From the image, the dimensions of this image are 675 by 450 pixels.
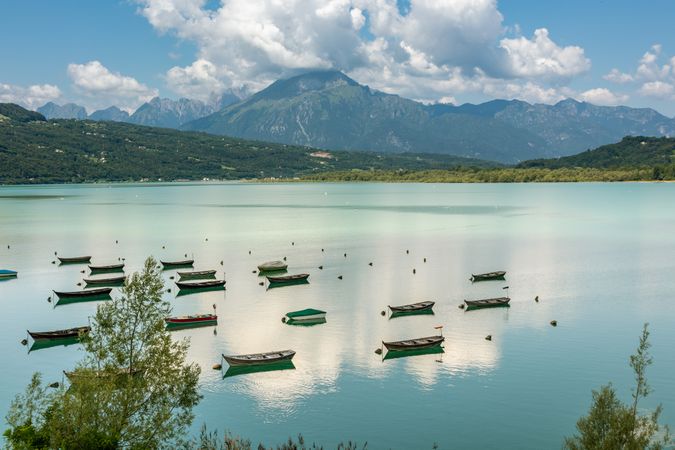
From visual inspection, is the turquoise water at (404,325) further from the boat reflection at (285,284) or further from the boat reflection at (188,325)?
the boat reflection at (285,284)

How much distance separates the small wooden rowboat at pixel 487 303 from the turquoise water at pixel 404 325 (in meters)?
1.51

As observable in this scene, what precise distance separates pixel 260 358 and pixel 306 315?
13.6 m

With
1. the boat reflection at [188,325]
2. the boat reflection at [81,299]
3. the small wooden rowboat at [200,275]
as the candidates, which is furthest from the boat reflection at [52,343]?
the small wooden rowboat at [200,275]

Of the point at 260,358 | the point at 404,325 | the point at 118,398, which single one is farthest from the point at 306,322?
the point at 118,398

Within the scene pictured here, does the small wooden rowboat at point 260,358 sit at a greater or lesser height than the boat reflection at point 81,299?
greater

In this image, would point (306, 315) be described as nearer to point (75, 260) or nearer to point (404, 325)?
point (404, 325)

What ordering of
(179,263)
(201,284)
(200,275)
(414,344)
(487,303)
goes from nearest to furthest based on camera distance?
(414,344), (487,303), (201,284), (200,275), (179,263)

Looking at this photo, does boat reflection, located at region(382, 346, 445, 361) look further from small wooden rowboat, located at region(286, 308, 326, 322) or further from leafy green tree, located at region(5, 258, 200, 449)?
leafy green tree, located at region(5, 258, 200, 449)

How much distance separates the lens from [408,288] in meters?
71.3

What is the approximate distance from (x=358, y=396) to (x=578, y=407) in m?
13.4

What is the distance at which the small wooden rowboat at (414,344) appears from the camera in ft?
148

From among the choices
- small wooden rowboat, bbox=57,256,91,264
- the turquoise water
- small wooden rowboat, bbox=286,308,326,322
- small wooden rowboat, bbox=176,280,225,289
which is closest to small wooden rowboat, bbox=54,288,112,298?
the turquoise water

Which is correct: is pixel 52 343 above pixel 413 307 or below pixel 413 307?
below

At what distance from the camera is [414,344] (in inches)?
1781
